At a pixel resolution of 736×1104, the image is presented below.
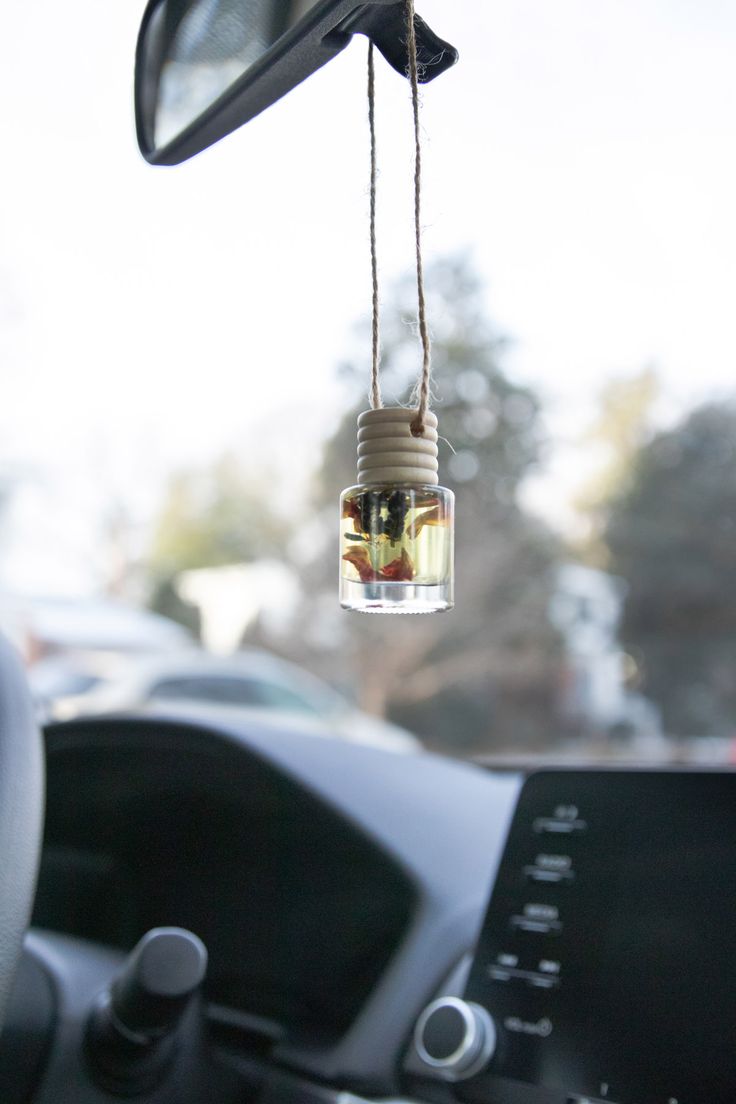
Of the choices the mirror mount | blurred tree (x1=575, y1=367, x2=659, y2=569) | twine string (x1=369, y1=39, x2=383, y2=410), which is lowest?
twine string (x1=369, y1=39, x2=383, y2=410)

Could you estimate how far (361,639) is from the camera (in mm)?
8656

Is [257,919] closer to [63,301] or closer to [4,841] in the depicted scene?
[4,841]

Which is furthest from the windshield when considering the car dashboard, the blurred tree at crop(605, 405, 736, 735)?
the car dashboard

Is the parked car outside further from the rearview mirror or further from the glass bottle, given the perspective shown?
the glass bottle

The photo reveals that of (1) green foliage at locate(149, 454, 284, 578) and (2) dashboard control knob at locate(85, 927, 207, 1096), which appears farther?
(1) green foliage at locate(149, 454, 284, 578)

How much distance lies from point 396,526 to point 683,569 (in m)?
7.52

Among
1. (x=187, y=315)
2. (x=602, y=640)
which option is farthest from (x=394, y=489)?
(x=602, y=640)

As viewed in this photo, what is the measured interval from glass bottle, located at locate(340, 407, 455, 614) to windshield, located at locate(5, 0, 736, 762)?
27.1 inches

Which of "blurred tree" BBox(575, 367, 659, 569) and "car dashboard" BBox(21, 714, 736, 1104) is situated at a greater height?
"blurred tree" BBox(575, 367, 659, 569)

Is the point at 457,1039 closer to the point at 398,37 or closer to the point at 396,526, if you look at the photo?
the point at 396,526

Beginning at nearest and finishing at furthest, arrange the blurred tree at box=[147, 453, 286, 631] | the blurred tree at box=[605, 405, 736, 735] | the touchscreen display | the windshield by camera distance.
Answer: the touchscreen display, the windshield, the blurred tree at box=[605, 405, 736, 735], the blurred tree at box=[147, 453, 286, 631]

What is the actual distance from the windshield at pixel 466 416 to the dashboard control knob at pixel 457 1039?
698mm

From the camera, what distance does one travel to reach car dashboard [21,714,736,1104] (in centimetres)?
67

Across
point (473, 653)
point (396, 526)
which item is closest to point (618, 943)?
point (396, 526)
